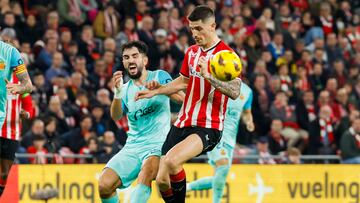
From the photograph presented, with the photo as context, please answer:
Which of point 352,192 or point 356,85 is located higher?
point 356,85

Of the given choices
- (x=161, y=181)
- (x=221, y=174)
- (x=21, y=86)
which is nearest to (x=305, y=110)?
(x=221, y=174)

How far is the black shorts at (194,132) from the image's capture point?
12992 mm

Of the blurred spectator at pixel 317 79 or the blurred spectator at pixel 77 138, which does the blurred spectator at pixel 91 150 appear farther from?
the blurred spectator at pixel 317 79

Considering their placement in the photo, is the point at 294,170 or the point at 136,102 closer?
the point at 136,102

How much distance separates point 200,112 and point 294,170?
22.3 ft

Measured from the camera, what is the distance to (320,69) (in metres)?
24.2

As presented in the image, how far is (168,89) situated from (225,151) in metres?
5.16

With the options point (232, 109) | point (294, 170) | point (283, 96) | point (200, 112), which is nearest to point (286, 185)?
point (294, 170)

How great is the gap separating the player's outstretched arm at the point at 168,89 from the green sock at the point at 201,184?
16.6 feet

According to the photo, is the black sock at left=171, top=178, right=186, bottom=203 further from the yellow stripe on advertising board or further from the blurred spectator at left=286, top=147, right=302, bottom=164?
the blurred spectator at left=286, top=147, right=302, bottom=164

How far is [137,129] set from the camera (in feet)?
A: 46.0

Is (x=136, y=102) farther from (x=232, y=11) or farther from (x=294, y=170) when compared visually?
(x=232, y=11)

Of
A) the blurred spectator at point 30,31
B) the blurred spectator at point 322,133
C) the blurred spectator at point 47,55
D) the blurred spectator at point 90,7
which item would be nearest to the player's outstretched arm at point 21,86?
the blurred spectator at point 47,55

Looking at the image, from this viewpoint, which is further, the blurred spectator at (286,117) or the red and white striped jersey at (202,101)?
the blurred spectator at (286,117)
